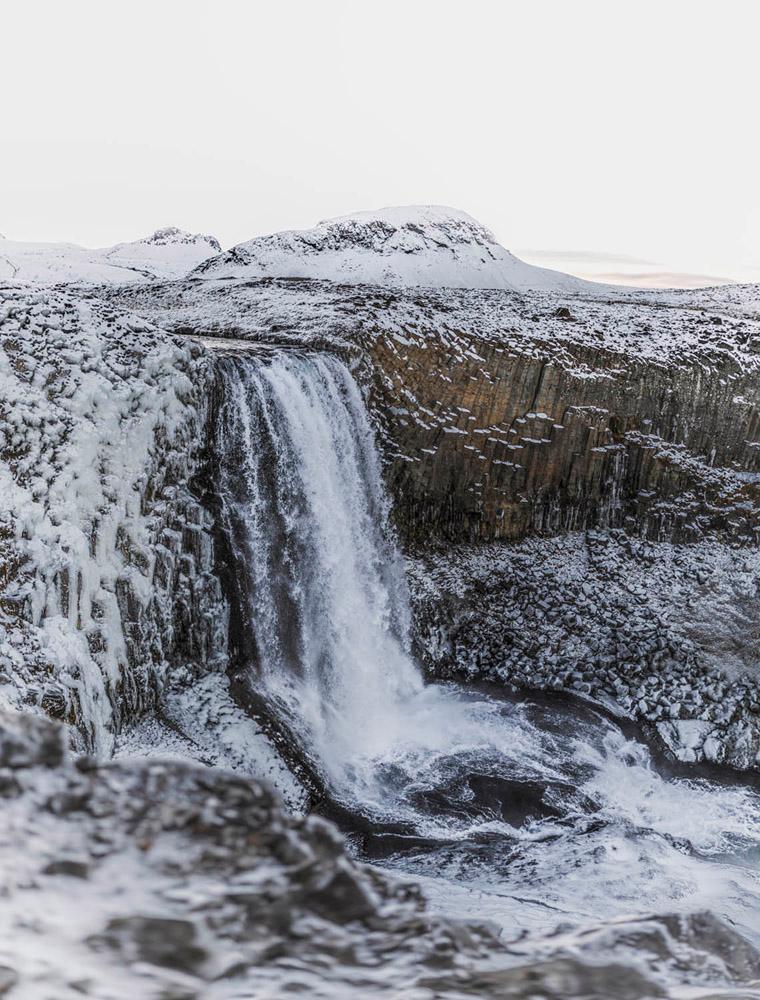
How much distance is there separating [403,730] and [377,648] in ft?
5.28

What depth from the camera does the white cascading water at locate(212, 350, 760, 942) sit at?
405 inches

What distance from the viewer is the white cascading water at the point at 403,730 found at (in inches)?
405

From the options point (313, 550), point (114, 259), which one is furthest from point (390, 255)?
point (313, 550)

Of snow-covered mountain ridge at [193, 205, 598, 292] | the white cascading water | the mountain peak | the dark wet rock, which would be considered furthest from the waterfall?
the mountain peak

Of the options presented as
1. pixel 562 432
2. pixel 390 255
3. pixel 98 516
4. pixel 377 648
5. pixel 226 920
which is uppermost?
pixel 390 255

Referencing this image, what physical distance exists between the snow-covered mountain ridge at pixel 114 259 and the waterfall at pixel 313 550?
72.3 ft

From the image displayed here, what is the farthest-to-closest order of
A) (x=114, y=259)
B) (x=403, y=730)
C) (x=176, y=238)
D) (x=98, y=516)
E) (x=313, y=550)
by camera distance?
(x=176, y=238) → (x=114, y=259) → (x=313, y=550) → (x=403, y=730) → (x=98, y=516)

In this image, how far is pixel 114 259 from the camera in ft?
162

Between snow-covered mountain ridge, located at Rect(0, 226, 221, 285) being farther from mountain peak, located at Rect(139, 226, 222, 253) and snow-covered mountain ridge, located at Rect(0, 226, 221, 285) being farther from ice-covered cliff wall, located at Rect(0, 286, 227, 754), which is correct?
ice-covered cliff wall, located at Rect(0, 286, 227, 754)

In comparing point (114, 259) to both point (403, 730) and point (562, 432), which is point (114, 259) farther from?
point (403, 730)

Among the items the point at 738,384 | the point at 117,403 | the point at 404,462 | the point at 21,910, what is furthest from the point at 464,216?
A: the point at 21,910

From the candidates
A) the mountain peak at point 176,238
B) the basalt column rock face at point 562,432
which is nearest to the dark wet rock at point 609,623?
the basalt column rock face at point 562,432

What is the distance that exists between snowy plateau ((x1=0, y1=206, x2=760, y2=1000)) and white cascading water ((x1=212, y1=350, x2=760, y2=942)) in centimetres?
6

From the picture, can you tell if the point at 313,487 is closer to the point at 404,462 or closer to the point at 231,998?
the point at 404,462
